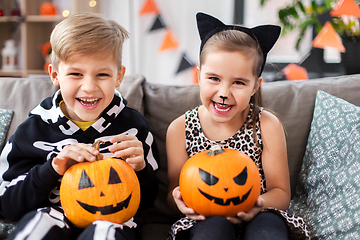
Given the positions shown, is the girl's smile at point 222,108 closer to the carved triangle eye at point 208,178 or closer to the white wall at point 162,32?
the carved triangle eye at point 208,178

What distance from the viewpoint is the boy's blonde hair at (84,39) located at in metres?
1.14

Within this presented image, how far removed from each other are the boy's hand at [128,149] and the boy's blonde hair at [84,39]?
304 millimetres

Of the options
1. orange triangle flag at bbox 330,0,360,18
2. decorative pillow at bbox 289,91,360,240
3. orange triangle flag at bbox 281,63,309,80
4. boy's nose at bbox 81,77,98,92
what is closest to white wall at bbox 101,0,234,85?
orange triangle flag at bbox 281,63,309,80

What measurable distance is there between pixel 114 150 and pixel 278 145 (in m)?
0.65

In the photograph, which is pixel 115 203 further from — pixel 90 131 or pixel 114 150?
pixel 90 131

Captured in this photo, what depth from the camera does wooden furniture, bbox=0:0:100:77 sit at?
3301mm

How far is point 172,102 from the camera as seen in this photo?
163 centimetres

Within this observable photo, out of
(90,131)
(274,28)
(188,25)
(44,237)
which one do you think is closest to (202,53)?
(274,28)

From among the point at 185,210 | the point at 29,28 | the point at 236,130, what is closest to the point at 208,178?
the point at 185,210

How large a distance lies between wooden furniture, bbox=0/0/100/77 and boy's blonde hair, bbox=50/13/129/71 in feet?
7.22

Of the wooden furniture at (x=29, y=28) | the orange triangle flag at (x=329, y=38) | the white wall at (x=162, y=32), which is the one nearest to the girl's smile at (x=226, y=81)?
the orange triangle flag at (x=329, y=38)

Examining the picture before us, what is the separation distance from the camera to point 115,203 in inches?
39.1

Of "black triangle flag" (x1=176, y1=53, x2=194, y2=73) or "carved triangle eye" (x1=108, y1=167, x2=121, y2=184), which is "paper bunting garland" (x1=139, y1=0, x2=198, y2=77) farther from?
"carved triangle eye" (x1=108, y1=167, x2=121, y2=184)

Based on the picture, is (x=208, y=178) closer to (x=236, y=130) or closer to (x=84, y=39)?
(x=236, y=130)
